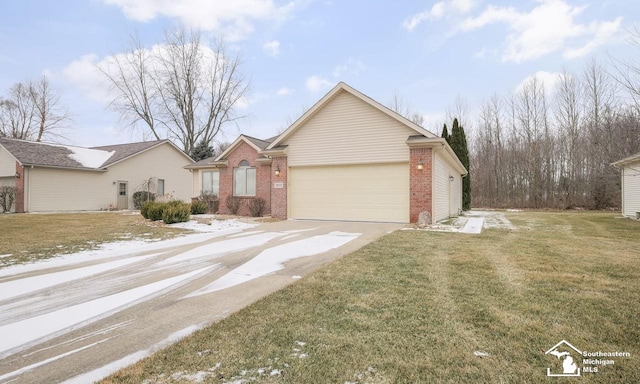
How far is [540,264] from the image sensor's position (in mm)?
5516

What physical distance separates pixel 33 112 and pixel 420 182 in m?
40.3

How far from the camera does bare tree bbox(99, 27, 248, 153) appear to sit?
3036cm

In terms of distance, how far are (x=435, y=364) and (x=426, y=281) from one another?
225 centimetres

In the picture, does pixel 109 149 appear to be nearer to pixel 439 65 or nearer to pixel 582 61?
pixel 439 65

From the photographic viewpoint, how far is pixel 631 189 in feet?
50.0

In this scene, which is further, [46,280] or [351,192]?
[351,192]

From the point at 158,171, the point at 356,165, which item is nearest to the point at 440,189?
the point at 356,165

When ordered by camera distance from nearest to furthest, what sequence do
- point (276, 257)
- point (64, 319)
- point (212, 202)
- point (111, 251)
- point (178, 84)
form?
point (64, 319), point (276, 257), point (111, 251), point (212, 202), point (178, 84)

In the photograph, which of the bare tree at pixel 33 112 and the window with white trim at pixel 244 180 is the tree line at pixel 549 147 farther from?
the bare tree at pixel 33 112

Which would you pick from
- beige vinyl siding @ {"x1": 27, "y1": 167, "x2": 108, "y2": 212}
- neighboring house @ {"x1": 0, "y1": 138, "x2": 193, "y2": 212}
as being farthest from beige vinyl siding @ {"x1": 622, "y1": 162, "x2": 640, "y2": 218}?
beige vinyl siding @ {"x1": 27, "y1": 167, "x2": 108, "y2": 212}

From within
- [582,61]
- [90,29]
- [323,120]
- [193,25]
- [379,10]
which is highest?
[193,25]

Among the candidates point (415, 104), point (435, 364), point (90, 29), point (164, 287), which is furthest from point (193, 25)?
point (435, 364)

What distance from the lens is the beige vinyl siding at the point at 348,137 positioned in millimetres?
11922

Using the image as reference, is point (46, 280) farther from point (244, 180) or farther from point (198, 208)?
point (198, 208)
